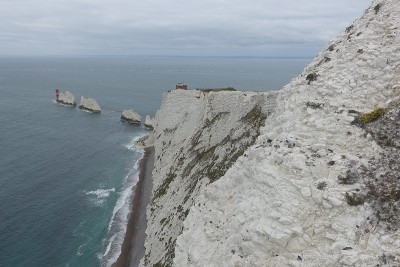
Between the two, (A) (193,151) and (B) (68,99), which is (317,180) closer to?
(A) (193,151)

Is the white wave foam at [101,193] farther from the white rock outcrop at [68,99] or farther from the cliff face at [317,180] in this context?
the white rock outcrop at [68,99]

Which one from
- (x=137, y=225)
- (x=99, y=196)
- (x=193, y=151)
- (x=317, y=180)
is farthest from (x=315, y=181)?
(x=99, y=196)

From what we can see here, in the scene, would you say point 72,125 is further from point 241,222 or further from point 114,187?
point 241,222

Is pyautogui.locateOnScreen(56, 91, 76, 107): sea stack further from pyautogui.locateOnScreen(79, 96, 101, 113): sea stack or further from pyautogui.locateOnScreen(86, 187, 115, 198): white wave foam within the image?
pyautogui.locateOnScreen(86, 187, 115, 198): white wave foam

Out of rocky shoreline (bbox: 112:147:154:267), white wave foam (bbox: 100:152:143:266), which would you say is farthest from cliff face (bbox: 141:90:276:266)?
white wave foam (bbox: 100:152:143:266)

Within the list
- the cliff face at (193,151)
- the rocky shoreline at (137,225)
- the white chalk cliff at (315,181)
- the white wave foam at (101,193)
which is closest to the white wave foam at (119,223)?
the rocky shoreline at (137,225)

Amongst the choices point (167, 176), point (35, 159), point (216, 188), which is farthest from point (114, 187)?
point (216, 188)
